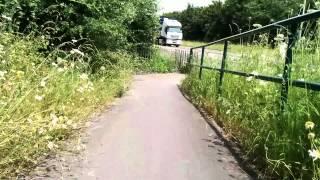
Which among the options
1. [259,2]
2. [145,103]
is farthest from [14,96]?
[259,2]

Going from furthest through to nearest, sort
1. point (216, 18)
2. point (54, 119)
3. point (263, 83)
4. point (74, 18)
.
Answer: point (216, 18)
point (74, 18)
point (263, 83)
point (54, 119)

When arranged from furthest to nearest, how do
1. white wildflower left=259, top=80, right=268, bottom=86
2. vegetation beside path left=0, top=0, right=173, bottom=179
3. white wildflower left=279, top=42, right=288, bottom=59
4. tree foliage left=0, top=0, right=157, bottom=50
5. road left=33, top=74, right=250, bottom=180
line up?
tree foliage left=0, top=0, right=157, bottom=50, white wildflower left=259, top=80, right=268, bottom=86, white wildflower left=279, top=42, right=288, bottom=59, road left=33, top=74, right=250, bottom=180, vegetation beside path left=0, top=0, right=173, bottom=179

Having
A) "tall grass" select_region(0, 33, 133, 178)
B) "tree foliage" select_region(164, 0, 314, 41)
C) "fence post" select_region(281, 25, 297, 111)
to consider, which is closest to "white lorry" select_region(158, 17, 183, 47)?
"tree foliage" select_region(164, 0, 314, 41)

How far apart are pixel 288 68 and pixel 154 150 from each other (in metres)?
2.04

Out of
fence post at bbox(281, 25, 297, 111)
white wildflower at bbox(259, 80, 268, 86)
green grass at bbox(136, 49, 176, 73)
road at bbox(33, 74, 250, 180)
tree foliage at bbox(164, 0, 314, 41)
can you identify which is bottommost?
green grass at bbox(136, 49, 176, 73)

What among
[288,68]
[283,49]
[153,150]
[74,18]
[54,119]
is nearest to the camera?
[288,68]

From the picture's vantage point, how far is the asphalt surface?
5703 millimetres

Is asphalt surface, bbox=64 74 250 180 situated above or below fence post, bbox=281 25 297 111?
below

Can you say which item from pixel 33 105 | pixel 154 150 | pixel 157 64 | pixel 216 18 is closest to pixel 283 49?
pixel 154 150

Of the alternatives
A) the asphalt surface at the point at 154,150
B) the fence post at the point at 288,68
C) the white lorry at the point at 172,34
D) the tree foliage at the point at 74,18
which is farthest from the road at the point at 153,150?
the white lorry at the point at 172,34

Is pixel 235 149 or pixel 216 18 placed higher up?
pixel 216 18

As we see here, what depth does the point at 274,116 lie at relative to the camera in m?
5.64

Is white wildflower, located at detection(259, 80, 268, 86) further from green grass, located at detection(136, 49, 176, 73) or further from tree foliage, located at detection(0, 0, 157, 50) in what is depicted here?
green grass, located at detection(136, 49, 176, 73)

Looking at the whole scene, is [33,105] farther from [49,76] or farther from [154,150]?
[154,150]
